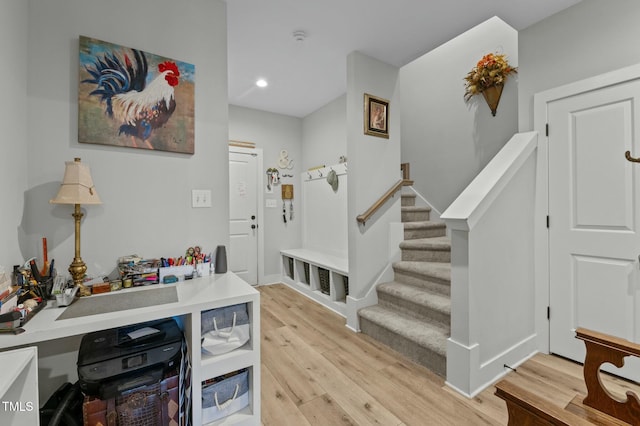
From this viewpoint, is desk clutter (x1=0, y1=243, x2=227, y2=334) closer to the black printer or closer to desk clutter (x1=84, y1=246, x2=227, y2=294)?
desk clutter (x1=84, y1=246, x2=227, y2=294)

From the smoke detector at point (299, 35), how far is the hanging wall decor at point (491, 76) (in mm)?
2012

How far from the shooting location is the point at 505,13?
216cm

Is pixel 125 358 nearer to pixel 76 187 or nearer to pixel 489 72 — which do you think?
pixel 76 187

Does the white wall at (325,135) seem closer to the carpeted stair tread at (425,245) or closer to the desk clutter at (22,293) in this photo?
the carpeted stair tread at (425,245)

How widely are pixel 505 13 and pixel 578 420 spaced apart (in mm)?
2646

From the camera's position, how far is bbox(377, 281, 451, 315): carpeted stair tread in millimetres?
2253

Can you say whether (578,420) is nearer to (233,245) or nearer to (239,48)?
(239,48)

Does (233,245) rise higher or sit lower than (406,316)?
higher

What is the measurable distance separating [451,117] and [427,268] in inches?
81.3

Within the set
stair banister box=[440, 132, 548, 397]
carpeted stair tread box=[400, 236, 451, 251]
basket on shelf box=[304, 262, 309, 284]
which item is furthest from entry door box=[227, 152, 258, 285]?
stair banister box=[440, 132, 548, 397]

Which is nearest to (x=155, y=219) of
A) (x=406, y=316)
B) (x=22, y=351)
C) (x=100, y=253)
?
(x=100, y=253)

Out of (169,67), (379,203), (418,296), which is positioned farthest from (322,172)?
(169,67)

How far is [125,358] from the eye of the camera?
1226 millimetres

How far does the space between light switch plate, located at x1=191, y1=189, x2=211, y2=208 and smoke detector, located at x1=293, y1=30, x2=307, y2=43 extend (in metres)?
1.60
